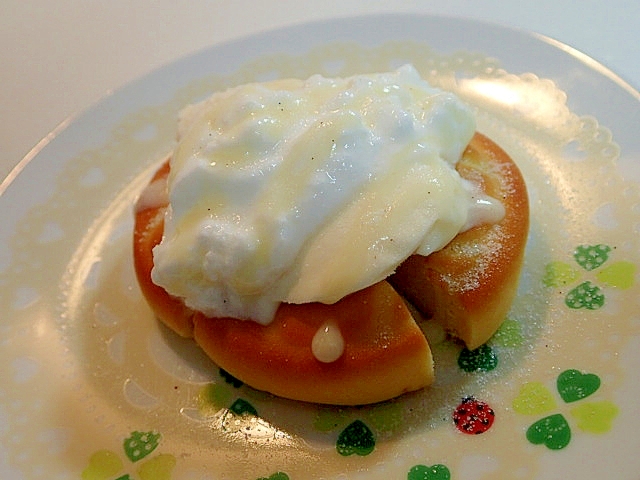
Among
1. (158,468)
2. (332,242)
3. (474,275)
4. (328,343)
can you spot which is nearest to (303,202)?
(332,242)

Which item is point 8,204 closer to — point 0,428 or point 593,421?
point 0,428

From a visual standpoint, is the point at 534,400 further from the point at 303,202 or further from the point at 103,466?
the point at 103,466

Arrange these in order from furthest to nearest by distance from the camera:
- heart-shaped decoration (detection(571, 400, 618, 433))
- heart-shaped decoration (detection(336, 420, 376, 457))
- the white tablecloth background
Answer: the white tablecloth background < heart-shaped decoration (detection(336, 420, 376, 457)) < heart-shaped decoration (detection(571, 400, 618, 433))

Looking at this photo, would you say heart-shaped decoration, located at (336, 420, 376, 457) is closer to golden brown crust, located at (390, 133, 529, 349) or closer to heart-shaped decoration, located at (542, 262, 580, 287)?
golden brown crust, located at (390, 133, 529, 349)

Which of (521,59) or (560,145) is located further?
(521,59)

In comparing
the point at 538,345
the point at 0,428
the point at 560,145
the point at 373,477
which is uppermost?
the point at 560,145

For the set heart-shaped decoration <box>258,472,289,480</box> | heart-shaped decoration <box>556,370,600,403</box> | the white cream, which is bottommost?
heart-shaped decoration <box>258,472,289,480</box>

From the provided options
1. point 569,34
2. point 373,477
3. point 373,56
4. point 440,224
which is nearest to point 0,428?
point 373,477

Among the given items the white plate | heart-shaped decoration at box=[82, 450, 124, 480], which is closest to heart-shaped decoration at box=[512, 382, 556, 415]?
the white plate
